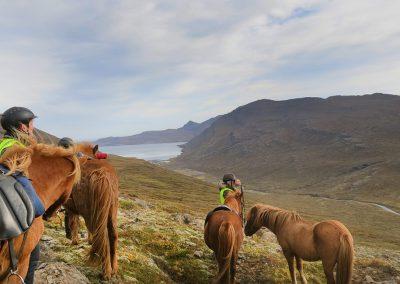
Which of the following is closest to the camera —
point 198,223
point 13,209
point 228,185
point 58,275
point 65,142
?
point 13,209

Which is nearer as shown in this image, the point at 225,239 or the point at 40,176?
the point at 40,176

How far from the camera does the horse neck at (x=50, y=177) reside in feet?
16.5

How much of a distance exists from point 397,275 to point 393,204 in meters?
99.4

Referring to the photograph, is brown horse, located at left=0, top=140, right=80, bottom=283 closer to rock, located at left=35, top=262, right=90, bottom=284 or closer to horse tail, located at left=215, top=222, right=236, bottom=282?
rock, located at left=35, top=262, right=90, bottom=284

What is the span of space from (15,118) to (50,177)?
1.47m

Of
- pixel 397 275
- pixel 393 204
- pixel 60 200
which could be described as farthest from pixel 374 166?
pixel 60 200

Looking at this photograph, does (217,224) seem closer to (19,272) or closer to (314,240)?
(314,240)

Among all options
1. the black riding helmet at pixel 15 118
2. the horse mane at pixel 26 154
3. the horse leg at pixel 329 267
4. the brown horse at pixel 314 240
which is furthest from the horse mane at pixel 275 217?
the black riding helmet at pixel 15 118

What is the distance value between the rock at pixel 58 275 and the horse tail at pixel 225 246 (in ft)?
12.9

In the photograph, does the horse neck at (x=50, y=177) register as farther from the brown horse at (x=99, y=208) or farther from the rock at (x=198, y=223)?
the rock at (x=198, y=223)

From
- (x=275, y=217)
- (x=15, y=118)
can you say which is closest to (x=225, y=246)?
(x=275, y=217)

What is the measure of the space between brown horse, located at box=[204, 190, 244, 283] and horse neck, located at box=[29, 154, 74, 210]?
6.04 m

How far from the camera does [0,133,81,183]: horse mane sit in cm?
→ 450

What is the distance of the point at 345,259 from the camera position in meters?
10.9
